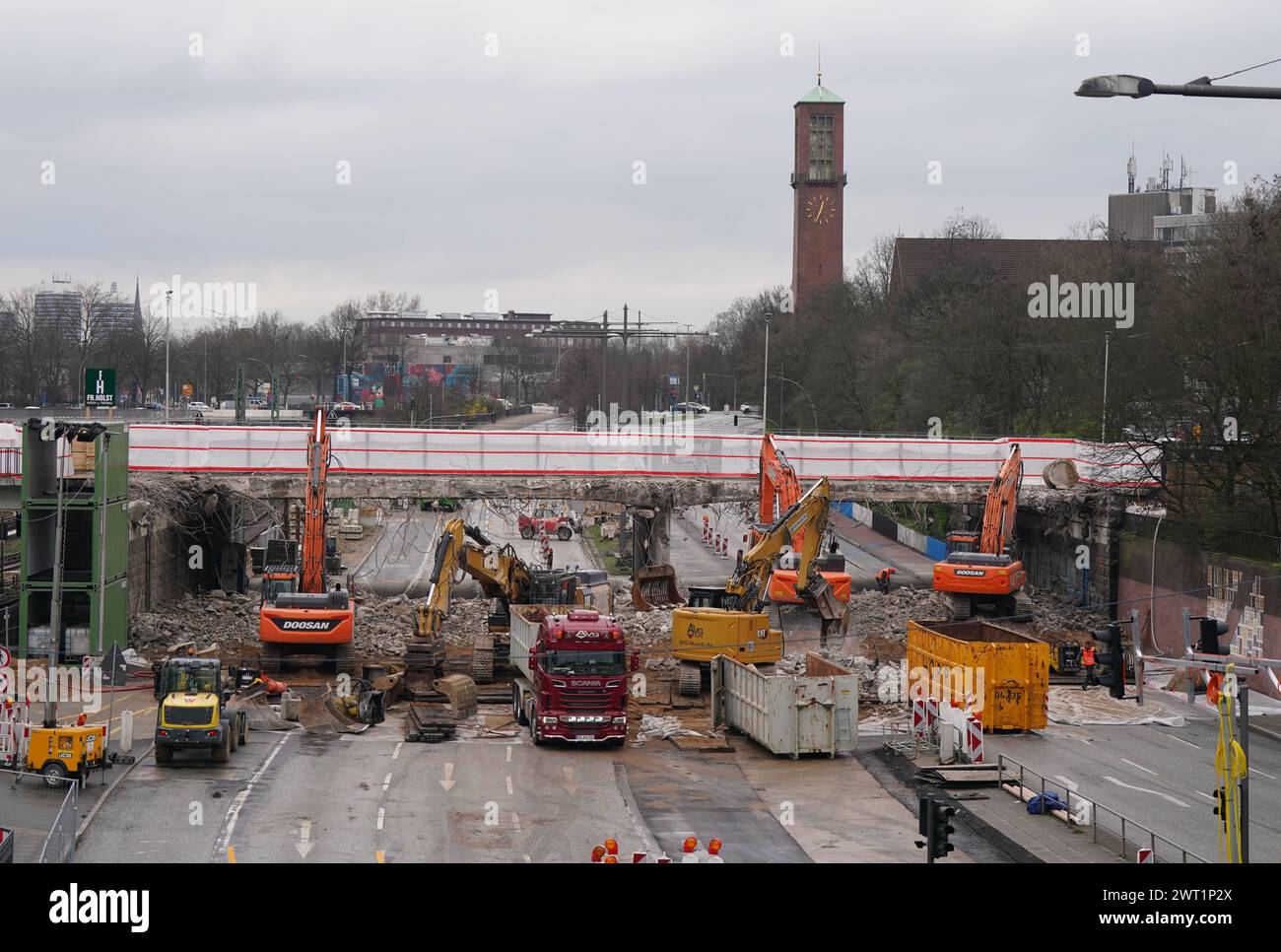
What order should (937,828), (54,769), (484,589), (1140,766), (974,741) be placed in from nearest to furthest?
(937,828) < (54,769) < (974,741) < (1140,766) < (484,589)

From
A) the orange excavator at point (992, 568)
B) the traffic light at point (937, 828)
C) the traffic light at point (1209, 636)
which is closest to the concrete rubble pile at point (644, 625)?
the orange excavator at point (992, 568)

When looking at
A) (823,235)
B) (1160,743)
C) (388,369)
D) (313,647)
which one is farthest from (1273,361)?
(388,369)

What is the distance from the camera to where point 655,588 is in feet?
157

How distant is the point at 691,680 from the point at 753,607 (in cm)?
273

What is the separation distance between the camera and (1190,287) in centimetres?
4775

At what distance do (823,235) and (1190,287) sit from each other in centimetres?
7608

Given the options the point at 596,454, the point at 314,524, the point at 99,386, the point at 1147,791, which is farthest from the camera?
the point at 596,454

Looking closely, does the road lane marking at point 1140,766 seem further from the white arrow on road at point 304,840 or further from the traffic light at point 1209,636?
the white arrow on road at point 304,840

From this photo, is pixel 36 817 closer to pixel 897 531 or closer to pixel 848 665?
pixel 848 665

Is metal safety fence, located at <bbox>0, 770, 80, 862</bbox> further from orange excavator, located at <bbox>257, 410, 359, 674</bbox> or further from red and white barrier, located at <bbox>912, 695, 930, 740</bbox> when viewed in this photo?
red and white barrier, located at <bbox>912, 695, 930, 740</bbox>

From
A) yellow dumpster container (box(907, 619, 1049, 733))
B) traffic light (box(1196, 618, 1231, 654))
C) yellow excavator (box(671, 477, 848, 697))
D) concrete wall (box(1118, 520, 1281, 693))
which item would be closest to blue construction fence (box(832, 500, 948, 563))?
concrete wall (box(1118, 520, 1281, 693))

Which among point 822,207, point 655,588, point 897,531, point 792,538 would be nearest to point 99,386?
point 655,588

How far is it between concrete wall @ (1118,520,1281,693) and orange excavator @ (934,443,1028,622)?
402 centimetres
